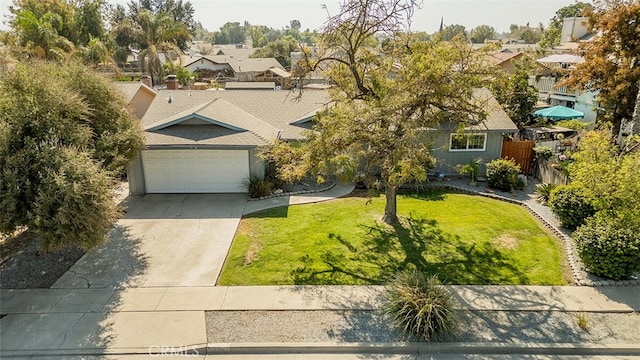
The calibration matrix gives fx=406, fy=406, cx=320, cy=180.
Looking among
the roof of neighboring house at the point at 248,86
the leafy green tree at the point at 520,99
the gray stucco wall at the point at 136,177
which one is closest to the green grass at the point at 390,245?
the gray stucco wall at the point at 136,177

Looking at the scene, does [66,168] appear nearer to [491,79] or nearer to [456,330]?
[456,330]

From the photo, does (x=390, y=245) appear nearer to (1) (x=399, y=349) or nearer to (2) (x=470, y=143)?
(1) (x=399, y=349)

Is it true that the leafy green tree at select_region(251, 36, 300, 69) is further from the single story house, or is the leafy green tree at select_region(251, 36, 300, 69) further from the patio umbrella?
the single story house

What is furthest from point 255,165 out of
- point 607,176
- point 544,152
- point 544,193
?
point 544,152

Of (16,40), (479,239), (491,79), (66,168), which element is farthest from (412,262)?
(16,40)

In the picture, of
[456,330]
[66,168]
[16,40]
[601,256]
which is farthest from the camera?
[16,40]

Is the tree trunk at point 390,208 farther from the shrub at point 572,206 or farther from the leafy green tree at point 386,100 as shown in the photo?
the shrub at point 572,206
